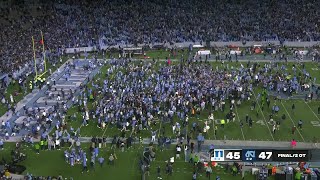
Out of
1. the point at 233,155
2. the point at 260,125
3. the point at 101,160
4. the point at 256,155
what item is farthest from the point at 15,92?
the point at 256,155

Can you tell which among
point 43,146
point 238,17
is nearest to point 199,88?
point 43,146

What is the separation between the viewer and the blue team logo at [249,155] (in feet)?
79.9

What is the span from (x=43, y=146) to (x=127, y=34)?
1370 inches

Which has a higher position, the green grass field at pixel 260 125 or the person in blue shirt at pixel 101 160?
the green grass field at pixel 260 125

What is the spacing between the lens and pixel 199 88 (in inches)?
1439

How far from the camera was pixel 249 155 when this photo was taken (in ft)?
80.1

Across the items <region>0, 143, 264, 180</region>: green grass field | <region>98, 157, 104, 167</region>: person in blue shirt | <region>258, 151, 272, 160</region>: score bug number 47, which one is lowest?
<region>0, 143, 264, 180</region>: green grass field

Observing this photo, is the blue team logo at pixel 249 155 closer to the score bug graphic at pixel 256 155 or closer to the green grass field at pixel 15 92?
the score bug graphic at pixel 256 155

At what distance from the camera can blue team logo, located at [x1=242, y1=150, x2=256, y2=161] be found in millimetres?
24359

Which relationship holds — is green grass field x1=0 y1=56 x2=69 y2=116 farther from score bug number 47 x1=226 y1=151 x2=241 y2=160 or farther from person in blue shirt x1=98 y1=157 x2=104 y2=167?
score bug number 47 x1=226 y1=151 x2=241 y2=160

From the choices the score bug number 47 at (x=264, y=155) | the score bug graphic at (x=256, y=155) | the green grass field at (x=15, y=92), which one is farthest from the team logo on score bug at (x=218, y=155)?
the green grass field at (x=15, y=92)

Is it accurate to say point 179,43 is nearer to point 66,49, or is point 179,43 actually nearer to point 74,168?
point 66,49

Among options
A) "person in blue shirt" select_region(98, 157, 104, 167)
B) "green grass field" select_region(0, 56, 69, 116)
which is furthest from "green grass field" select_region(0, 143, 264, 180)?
"green grass field" select_region(0, 56, 69, 116)

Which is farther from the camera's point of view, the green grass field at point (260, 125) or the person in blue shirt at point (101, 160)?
the green grass field at point (260, 125)
